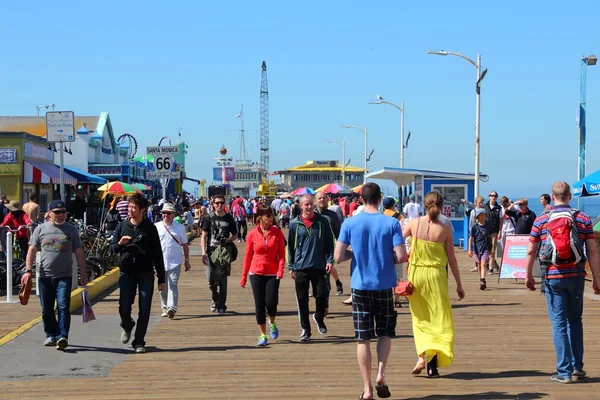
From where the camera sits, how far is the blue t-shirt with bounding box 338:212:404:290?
7652 mm

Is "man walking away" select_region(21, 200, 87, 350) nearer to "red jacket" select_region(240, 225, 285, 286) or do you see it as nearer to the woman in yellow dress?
"red jacket" select_region(240, 225, 285, 286)

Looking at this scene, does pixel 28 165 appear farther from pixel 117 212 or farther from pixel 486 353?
pixel 486 353

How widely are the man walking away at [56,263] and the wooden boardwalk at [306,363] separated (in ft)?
2.18

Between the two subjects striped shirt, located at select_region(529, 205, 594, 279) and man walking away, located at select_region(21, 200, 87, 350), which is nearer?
striped shirt, located at select_region(529, 205, 594, 279)

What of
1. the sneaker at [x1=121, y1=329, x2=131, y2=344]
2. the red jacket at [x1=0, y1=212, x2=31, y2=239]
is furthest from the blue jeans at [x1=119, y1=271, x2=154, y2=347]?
the red jacket at [x1=0, y1=212, x2=31, y2=239]

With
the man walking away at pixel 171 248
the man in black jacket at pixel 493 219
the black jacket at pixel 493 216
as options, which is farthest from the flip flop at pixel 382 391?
the black jacket at pixel 493 216

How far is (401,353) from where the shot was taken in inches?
384

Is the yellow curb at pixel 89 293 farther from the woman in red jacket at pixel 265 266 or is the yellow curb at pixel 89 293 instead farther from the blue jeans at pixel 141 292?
the woman in red jacket at pixel 265 266

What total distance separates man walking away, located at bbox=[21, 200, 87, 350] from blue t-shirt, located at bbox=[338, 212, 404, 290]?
3.55m

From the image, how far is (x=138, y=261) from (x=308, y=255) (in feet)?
6.46

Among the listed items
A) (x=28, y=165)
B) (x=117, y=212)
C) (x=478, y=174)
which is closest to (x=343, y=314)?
(x=117, y=212)

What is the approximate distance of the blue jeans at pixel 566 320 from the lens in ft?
26.5

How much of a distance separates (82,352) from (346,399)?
11.7ft

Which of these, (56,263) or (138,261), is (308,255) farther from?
(56,263)
